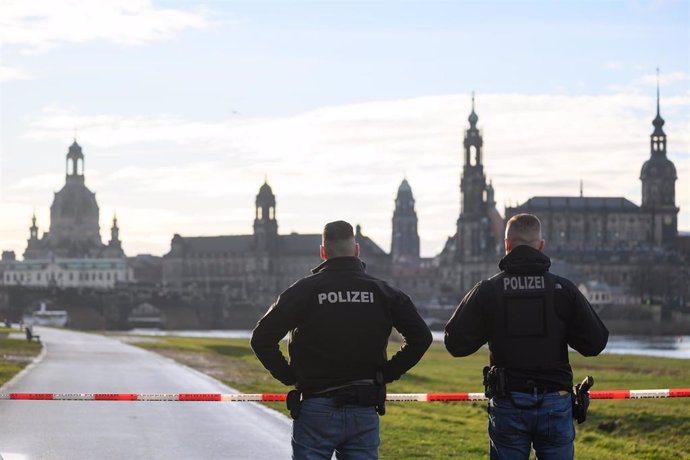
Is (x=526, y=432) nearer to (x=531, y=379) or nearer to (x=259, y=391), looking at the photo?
(x=531, y=379)

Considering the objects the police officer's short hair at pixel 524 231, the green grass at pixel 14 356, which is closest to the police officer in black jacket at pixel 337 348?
the police officer's short hair at pixel 524 231

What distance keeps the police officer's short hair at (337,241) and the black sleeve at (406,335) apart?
0.45 metres

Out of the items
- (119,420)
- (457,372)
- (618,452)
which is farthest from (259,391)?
(457,372)

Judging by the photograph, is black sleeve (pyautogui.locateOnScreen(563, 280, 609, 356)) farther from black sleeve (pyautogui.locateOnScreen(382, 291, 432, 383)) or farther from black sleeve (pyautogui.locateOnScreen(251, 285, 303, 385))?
black sleeve (pyautogui.locateOnScreen(251, 285, 303, 385))

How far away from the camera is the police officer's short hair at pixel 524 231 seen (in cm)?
1039

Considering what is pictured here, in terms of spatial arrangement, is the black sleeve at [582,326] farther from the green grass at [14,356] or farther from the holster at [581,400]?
the green grass at [14,356]

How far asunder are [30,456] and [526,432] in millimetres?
8832

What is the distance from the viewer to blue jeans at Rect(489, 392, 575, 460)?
395 inches

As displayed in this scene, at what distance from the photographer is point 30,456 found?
17.3m

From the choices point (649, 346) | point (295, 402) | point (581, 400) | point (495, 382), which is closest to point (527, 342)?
point (495, 382)

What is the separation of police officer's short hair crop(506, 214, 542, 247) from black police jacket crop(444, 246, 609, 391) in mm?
71

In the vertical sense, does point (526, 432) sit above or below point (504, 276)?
below

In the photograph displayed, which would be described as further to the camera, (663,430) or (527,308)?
(663,430)

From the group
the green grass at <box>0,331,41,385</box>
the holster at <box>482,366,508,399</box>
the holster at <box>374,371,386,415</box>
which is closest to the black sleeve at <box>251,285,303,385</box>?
the holster at <box>374,371,386,415</box>
